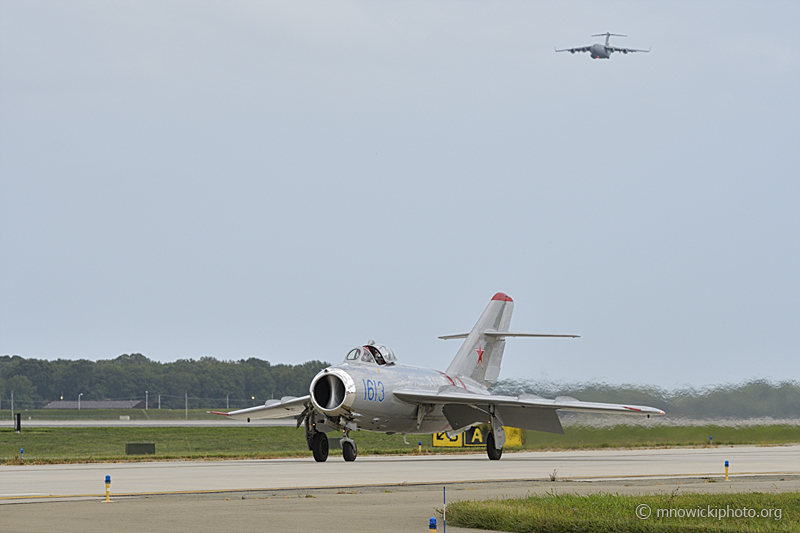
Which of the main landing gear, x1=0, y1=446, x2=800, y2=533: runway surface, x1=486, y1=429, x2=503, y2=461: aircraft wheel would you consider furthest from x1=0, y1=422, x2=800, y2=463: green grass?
x1=0, y1=446, x2=800, y2=533: runway surface

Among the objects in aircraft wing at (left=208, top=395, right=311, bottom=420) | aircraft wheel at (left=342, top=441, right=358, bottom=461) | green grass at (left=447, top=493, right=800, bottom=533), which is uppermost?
aircraft wing at (left=208, top=395, right=311, bottom=420)

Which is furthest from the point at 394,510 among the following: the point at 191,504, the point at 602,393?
the point at 602,393

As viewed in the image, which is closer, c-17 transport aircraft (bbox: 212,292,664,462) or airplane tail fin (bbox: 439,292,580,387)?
c-17 transport aircraft (bbox: 212,292,664,462)

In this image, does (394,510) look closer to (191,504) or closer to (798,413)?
(191,504)

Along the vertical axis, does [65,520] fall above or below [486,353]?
below

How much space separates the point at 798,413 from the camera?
1543 inches

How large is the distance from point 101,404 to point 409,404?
131 meters

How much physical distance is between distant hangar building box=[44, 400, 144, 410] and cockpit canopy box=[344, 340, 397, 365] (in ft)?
413

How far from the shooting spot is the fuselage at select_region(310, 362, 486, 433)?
1055 inches

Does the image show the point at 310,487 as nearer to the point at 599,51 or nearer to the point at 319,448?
the point at 319,448

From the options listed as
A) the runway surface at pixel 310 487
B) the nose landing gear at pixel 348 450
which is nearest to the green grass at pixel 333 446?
the nose landing gear at pixel 348 450

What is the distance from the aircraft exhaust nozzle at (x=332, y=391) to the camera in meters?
26.7

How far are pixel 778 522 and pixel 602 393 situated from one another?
26850 mm

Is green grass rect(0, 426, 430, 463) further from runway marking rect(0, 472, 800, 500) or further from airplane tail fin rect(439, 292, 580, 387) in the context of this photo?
runway marking rect(0, 472, 800, 500)
